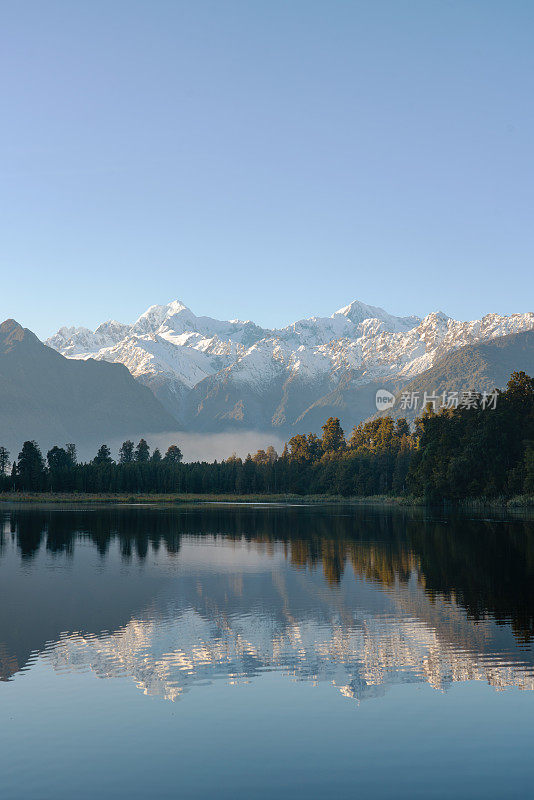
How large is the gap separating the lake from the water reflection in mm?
151

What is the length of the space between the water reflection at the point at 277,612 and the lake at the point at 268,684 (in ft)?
0.49

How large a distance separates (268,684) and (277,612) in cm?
1277

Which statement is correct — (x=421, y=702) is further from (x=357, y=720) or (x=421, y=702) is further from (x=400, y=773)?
(x=400, y=773)

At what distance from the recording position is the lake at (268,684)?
17250mm

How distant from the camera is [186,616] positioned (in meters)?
36.1

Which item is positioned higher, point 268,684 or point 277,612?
point 268,684

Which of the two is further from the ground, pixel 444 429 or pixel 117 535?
pixel 444 429

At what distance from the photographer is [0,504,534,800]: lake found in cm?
1725

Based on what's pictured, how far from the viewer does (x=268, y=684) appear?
966 inches

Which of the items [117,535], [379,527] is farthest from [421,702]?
[379,527]

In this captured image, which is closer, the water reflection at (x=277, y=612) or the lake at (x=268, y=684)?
the lake at (x=268, y=684)

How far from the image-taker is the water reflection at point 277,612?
26.4m

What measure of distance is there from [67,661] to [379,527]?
79552mm

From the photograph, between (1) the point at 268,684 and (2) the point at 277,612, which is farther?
(2) the point at 277,612
